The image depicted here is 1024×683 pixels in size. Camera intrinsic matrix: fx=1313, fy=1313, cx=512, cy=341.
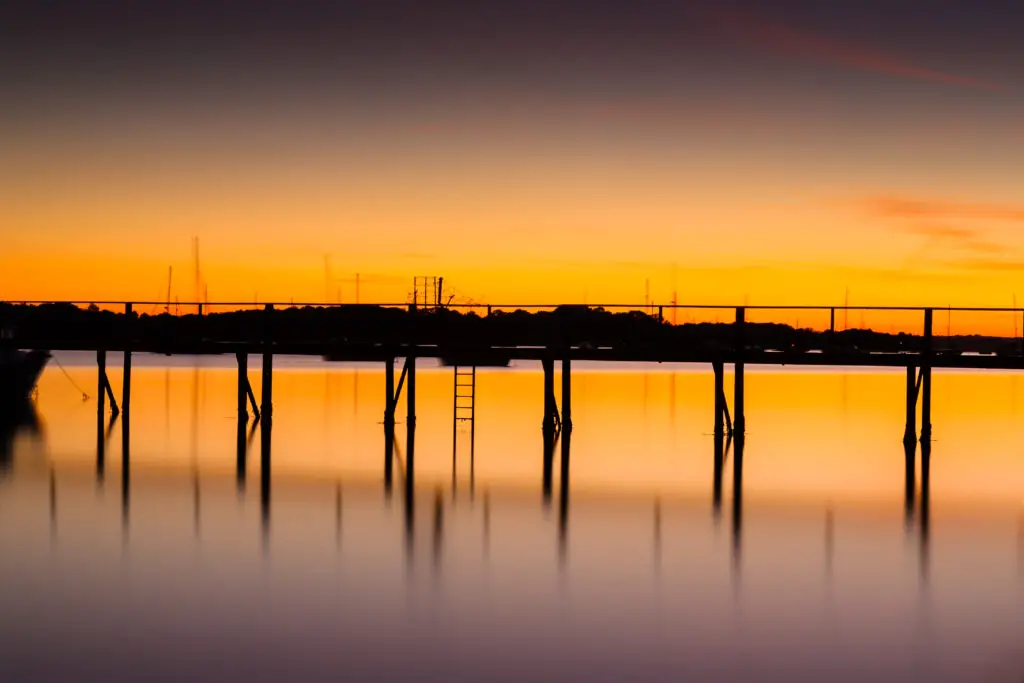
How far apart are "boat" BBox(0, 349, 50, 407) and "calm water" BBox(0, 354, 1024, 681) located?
9650 millimetres

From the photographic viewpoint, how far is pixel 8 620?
1619 centimetres

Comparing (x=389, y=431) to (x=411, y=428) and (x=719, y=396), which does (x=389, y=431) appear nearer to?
(x=411, y=428)

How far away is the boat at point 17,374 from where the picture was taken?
168 feet

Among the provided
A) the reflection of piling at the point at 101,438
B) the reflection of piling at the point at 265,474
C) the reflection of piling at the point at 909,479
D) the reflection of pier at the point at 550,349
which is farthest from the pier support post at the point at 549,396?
the reflection of piling at the point at 101,438

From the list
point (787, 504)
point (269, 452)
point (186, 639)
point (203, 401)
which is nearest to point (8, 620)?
point (186, 639)

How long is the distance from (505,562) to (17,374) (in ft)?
121

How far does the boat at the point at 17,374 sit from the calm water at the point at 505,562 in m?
9.65

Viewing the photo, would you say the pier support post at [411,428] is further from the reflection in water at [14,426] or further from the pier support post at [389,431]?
the reflection in water at [14,426]

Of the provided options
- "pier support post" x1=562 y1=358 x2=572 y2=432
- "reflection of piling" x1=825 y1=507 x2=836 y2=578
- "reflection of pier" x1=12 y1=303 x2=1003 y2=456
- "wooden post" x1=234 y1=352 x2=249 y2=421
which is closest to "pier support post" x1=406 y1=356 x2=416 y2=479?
"reflection of pier" x1=12 y1=303 x2=1003 y2=456

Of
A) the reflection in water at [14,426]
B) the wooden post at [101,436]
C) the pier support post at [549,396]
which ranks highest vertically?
the pier support post at [549,396]

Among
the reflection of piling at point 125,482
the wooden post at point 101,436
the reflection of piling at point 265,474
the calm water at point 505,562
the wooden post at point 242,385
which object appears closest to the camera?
the calm water at point 505,562

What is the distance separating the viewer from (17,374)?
171ft

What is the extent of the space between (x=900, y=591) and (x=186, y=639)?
10162mm

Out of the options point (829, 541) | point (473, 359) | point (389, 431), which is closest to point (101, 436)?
point (389, 431)
